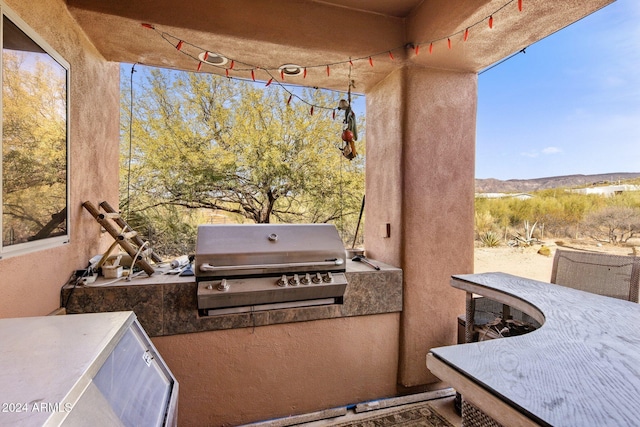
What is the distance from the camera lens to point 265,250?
2.18m

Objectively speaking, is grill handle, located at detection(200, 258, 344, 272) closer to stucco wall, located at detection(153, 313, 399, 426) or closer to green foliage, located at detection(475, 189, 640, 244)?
stucco wall, located at detection(153, 313, 399, 426)

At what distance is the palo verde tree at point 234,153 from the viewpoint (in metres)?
3.10

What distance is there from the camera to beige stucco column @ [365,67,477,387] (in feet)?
8.80

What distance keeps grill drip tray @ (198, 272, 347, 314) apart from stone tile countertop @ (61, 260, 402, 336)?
0.41 ft

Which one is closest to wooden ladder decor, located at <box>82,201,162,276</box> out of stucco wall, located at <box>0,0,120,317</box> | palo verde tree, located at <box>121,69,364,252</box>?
stucco wall, located at <box>0,0,120,317</box>

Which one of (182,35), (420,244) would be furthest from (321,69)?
(420,244)

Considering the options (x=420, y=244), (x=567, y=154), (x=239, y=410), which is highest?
(x=567, y=154)

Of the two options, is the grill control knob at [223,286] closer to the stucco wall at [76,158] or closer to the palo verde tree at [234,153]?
the stucco wall at [76,158]

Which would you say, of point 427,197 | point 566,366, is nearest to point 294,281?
point 427,197

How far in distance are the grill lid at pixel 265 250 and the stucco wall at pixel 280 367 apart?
1.75ft

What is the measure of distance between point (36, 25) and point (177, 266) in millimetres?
1736

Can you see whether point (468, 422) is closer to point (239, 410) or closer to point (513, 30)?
point (239, 410)

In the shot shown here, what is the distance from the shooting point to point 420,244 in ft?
8.94

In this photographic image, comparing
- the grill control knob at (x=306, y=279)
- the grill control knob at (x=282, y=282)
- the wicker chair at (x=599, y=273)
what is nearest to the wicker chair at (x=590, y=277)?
the wicker chair at (x=599, y=273)
